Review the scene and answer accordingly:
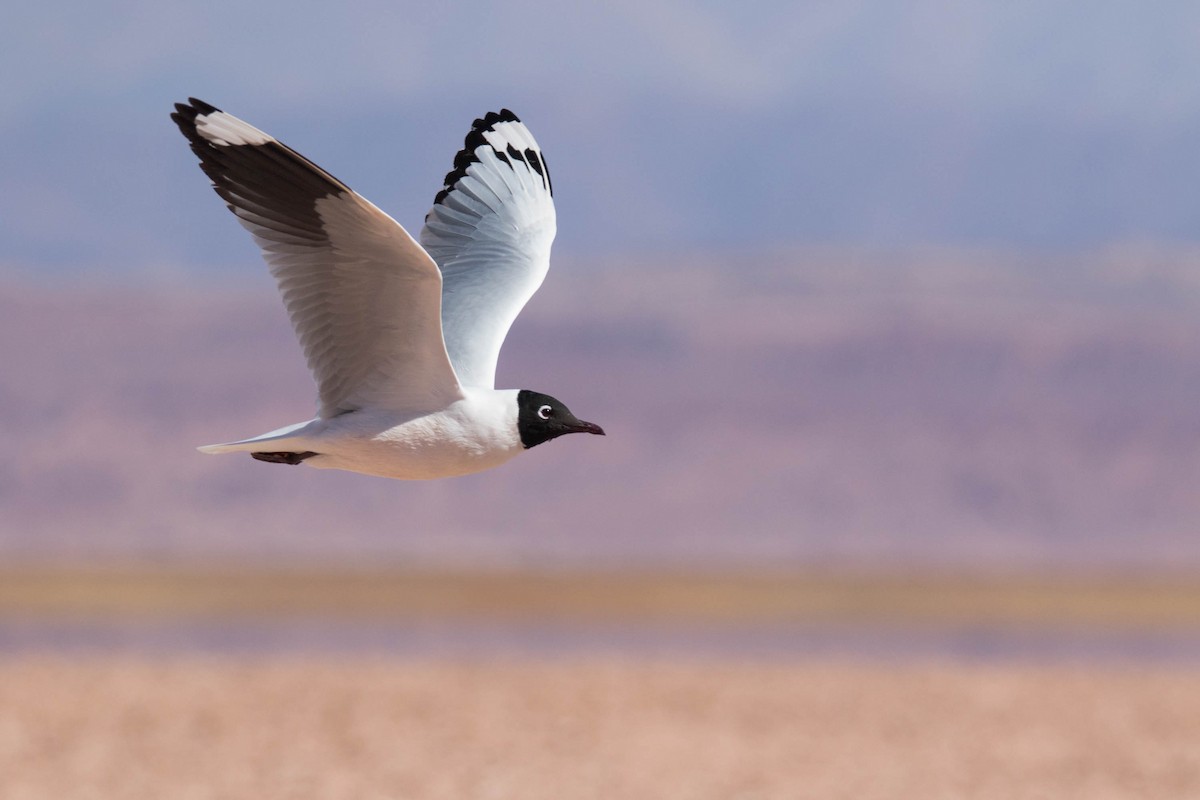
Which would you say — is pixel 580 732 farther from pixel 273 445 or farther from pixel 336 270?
pixel 273 445

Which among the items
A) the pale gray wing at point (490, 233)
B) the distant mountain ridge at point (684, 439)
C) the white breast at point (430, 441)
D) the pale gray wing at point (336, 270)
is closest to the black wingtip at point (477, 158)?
Answer: the pale gray wing at point (490, 233)

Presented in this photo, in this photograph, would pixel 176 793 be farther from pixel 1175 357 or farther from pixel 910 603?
pixel 1175 357

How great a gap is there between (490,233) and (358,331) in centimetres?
189

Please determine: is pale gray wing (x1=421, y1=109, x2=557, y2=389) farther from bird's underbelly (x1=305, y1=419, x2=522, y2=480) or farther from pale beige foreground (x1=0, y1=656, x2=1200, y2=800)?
pale beige foreground (x1=0, y1=656, x2=1200, y2=800)

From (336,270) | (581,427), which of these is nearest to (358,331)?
(336,270)

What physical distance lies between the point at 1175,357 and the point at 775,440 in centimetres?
1481

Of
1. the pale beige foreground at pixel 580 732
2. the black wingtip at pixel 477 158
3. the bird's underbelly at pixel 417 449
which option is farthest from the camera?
the pale beige foreground at pixel 580 732

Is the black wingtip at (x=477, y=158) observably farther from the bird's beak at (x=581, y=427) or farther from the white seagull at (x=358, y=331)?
the bird's beak at (x=581, y=427)

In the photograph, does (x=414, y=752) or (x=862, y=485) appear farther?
(x=862, y=485)

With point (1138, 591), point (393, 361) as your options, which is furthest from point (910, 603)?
point (393, 361)

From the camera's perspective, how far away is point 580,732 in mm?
17125

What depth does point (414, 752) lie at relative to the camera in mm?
15867

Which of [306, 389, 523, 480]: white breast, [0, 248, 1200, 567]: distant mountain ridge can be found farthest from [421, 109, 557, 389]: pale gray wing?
[0, 248, 1200, 567]: distant mountain ridge

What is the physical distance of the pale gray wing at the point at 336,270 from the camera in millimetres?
6332
